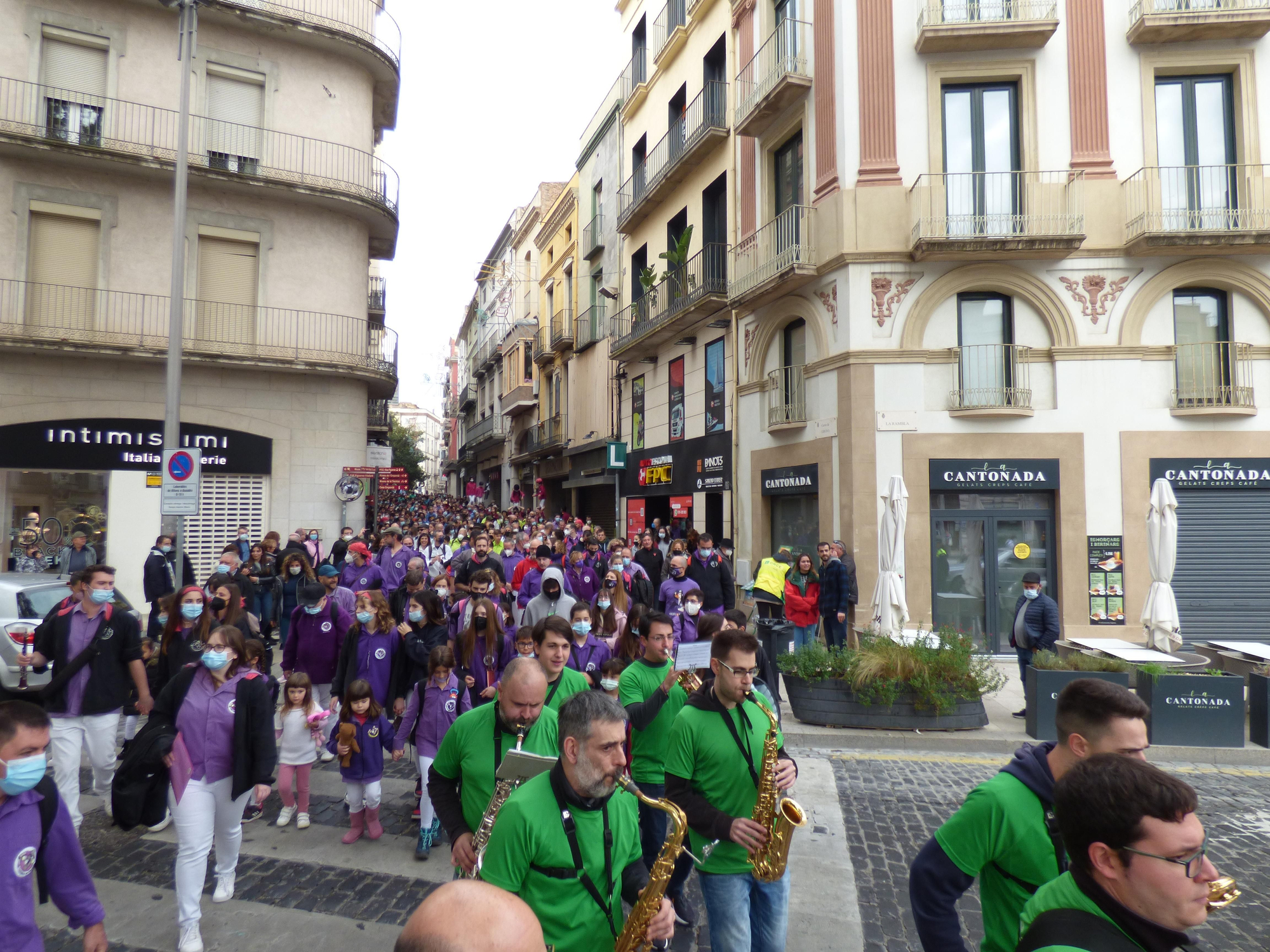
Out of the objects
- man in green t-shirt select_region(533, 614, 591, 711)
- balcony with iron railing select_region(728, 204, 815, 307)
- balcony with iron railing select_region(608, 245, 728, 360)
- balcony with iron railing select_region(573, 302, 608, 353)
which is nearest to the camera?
man in green t-shirt select_region(533, 614, 591, 711)

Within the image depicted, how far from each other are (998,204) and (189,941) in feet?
52.6

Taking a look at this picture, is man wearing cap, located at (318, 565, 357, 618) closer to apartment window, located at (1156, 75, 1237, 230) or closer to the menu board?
the menu board

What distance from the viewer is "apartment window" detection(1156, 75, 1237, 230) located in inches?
560

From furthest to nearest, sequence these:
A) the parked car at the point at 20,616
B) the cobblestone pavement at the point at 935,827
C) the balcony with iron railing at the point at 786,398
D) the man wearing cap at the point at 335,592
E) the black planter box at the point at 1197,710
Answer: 1. the balcony with iron railing at the point at 786,398
2. the parked car at the point at 20,616
3. the black planter box at the point at 1197,710
4. the man wearing cap at the point at 335,592
5. the cobblestone pavement at the point at 935,827

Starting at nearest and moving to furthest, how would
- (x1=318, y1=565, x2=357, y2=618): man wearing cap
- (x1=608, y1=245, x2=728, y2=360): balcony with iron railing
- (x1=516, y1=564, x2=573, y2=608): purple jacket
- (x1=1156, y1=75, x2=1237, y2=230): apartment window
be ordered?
(x1=318, y1=565, x2=357, y2=618): man wearing cap < (x1=516, y1=564, x2=573, y2=608): purple jacket < (x1=1156, y1=75, x2=1237, y2=230): apartment window < (x1=608, y1=245, x2=728, y2=360): balcony with iron railing

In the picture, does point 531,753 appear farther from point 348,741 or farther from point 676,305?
point 676,305

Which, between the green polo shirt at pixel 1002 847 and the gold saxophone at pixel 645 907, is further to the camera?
the gold saxophone at pixel 645 907

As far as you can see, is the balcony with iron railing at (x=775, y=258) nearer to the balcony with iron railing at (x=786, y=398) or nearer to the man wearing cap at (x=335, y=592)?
the balcony with iron railing at (x=786, y=398)

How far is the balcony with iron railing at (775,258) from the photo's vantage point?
1580cm

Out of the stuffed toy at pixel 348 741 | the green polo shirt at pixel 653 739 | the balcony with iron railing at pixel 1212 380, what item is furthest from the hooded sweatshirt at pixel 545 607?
the balcony with iron railing at pixel 1212 380

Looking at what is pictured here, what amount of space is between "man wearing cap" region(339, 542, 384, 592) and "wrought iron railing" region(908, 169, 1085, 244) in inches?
442

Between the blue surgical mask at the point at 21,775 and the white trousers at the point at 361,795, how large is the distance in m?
3.09

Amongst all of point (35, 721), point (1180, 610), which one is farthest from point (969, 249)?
point (35, 721)

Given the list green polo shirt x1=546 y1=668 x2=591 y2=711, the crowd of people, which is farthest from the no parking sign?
green polo shirt x1=546 y1=668 x2=591 y2=711
